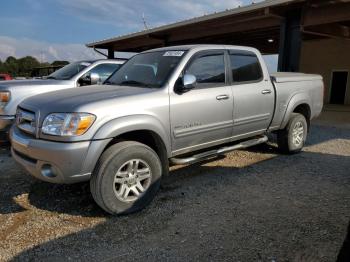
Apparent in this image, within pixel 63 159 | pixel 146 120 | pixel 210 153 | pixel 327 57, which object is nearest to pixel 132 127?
pixel 146 120

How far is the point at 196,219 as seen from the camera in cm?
382

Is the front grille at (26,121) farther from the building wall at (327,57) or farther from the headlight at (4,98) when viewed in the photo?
the building wall at (327,57)

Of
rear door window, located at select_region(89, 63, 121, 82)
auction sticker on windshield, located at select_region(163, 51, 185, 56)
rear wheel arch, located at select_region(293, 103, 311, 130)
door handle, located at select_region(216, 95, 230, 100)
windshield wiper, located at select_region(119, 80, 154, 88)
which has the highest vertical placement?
auction sticker on windshield, located at select_region(163, 51, 185, 56)

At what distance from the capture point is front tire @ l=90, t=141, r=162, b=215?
3.67m

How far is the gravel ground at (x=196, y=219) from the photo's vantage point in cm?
317

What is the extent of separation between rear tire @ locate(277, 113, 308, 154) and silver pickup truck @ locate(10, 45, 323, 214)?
49 centimetres

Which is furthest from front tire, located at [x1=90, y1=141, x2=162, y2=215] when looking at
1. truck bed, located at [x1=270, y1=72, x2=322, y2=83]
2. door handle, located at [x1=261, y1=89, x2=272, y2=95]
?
truck bed, located at [x1=270, y1=72, x2=322, y2=83]

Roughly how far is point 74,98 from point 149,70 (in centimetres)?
127

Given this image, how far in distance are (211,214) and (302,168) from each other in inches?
98.8

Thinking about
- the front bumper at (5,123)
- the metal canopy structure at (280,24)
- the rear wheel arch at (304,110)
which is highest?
the metal canopy structure at (280,24)

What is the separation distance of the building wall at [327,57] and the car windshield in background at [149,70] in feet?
52.1

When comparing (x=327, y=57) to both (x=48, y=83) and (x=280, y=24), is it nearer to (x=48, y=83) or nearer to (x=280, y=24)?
(x=280, y=24)

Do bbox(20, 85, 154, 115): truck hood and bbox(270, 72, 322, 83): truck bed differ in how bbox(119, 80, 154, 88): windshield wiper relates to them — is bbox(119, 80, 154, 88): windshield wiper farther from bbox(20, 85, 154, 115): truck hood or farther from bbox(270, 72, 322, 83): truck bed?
bbox(270, 72, 322, 83): truck bed

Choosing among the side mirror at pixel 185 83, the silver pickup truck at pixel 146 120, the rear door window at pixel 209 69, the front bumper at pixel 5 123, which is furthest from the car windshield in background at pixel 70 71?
the side mirror at pixel 185 83
